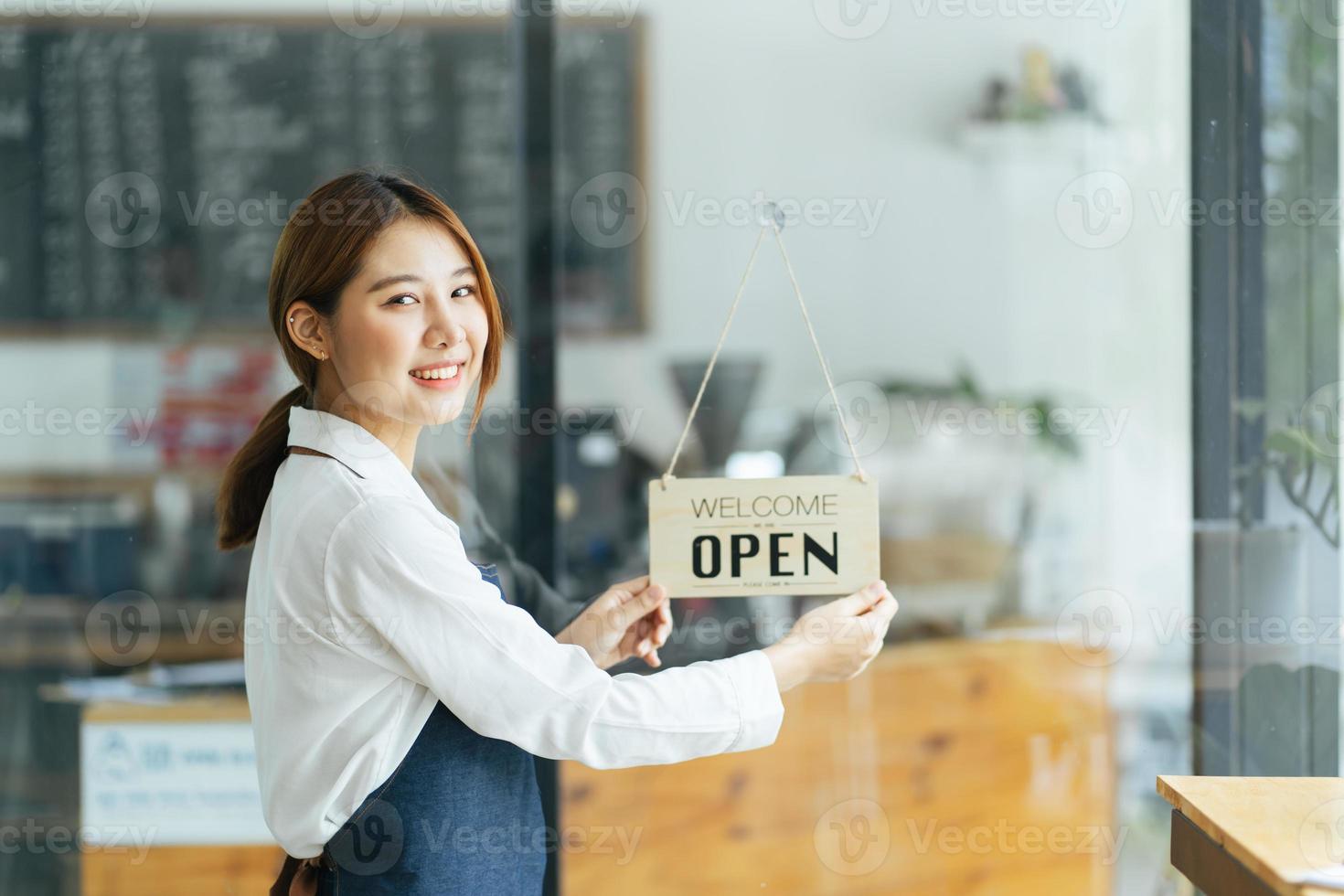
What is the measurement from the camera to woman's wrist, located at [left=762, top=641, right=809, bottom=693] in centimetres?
122

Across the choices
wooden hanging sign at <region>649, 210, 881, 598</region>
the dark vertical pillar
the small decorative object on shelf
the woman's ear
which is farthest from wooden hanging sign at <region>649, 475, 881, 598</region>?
the small decorative object on shelf

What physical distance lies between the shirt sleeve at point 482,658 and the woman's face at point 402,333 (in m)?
0.14

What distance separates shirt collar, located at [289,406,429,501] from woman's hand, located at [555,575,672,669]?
0.91 feet

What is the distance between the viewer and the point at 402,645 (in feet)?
3.59

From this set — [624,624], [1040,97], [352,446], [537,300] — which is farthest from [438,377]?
[1040,97]

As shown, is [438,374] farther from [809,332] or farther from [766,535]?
[809,332]

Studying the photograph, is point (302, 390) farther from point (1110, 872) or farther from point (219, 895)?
point (1110, 872)

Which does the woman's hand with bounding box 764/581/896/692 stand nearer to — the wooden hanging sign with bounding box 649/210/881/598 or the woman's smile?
the wooden hanging sign with bounding box 649/210/881/598

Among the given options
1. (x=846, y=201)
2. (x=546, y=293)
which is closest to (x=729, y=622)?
(x=546, y=293)

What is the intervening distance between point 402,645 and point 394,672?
2.0 inches

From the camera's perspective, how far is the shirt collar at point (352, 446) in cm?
118

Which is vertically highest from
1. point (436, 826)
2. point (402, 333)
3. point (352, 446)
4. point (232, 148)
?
point (232, 148)

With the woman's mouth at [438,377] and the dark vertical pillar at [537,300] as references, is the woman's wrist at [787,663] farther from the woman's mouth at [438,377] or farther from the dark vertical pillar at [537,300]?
the dark vertical pillar at [537,300]

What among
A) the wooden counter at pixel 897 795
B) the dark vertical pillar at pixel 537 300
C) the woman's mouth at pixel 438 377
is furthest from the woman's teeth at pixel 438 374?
the wooden counter at pixel 897 795
